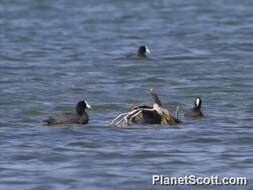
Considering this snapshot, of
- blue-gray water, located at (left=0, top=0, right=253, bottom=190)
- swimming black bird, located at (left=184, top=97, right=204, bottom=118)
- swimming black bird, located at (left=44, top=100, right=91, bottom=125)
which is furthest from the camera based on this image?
swimming black bird, located at (left=184, top=97, right=204, bottom=118)

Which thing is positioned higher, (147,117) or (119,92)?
(119,92)

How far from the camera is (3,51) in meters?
28.6

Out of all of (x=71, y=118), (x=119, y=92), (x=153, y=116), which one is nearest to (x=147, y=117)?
(x=153, y=116)

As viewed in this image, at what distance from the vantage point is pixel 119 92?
20.3m

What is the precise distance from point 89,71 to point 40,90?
3386mm

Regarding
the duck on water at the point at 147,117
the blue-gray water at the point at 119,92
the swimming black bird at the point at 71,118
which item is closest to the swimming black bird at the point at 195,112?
the blue-gray water at the point at 119,92

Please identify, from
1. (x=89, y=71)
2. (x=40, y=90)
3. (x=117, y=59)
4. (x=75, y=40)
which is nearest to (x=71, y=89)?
(x=40, y=90)

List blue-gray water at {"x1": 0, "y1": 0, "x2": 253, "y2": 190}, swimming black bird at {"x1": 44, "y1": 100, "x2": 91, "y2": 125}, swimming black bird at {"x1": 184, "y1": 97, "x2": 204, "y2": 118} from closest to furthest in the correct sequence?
blue-gray water at {"x1": 0, "y1": 0, "x2": 253, "y2": 190}, swimming black bird at {"x1": 44, "y1": 100, "x2": 91, "y2": 125}, swimming black bird at {"x1": 184, "y1": 97, "x2": 204, "y2": 118}

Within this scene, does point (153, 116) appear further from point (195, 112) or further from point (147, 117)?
point (195, 112)

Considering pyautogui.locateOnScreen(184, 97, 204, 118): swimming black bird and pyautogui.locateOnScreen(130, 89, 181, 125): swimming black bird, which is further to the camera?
pyautogui.locateOnScreen(184, 97, 204, 118): swimming black bird

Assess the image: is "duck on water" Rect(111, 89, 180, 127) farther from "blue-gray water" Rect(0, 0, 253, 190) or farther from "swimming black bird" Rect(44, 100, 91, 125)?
"swimming black bird" Rect(44, 100, 91, 125)

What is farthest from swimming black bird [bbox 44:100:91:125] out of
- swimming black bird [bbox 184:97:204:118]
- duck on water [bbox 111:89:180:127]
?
swimming black bird [bbox 184:97:204:118]

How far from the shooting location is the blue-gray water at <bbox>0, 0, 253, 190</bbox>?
13055mm

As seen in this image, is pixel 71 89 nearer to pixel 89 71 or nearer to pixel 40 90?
pixel 40 90
